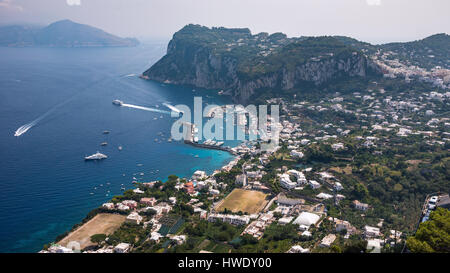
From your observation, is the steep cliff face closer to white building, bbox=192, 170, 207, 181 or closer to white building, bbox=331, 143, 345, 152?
white building, bbox=331, 143, 345, 152

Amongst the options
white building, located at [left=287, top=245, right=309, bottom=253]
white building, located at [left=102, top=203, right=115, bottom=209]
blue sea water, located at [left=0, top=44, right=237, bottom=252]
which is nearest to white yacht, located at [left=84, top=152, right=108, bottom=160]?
blue sea water, located at [left=0, top=44, right=237, bottom=252]

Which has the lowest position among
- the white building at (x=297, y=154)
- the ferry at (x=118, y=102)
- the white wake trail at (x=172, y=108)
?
the white building at (x=297, y=154)

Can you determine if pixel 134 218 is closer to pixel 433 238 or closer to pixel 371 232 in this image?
pixel 371 232

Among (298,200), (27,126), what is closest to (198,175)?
(298,200)

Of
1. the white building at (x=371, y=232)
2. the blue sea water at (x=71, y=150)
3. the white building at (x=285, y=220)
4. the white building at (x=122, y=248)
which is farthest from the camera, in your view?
the blue sea water at (x=71, y=150)

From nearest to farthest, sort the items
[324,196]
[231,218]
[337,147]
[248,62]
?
[231,218], [324,196], [337,147], [248,62]

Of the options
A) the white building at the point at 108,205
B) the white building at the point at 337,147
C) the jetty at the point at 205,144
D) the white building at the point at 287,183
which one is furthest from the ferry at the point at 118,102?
the white building at the point at 287,183

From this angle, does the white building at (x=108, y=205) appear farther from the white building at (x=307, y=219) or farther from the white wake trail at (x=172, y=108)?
the white wake trail at (x=172, y=108)

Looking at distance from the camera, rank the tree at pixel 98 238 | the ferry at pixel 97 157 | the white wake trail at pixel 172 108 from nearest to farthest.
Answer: the tree at pixel 98 238 → the ferry at pixel 97 157 → the white wake trail at pixel 172 108
